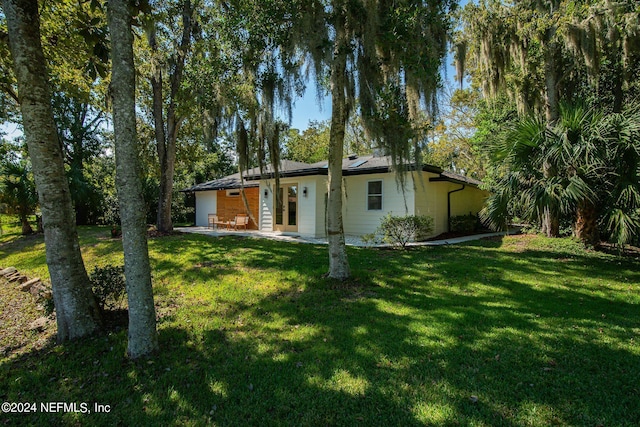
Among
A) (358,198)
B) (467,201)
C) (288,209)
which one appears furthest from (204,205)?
(467,201)

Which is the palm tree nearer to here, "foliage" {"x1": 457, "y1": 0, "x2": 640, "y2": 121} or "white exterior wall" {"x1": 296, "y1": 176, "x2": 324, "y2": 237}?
"foliage" {"x1": 457, "y1": 0, "x2": 640, "y2": 121}

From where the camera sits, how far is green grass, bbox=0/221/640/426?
2406mm

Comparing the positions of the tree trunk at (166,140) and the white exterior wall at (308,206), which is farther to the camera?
the white exterior wall at (308,206)

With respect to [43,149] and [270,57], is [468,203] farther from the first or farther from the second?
[43,149]

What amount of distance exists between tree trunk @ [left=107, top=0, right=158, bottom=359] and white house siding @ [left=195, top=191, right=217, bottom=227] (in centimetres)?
1460

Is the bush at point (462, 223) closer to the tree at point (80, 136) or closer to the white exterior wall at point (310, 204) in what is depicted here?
the white exterior wall at point (310, 204)

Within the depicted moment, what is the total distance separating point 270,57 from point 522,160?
5.46 m

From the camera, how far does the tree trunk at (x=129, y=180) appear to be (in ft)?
9.80

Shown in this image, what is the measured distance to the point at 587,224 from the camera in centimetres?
741

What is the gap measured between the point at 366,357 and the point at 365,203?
9152 mm

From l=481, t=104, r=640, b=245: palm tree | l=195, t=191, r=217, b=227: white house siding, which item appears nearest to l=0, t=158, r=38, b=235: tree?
l=195, t=191, r=217, b=227: white house siding

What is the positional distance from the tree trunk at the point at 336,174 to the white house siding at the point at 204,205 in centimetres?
1308

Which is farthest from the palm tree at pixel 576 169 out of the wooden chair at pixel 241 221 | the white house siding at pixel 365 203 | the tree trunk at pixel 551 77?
the wooden chair at pixel 241 221

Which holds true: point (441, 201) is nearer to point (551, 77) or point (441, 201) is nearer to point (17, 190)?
point (551, 77)
